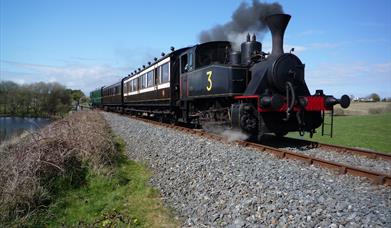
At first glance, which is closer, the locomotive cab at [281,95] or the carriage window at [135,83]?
the locomotive cab at [281,95]

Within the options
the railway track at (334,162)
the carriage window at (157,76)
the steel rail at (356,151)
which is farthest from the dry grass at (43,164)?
the carriage window at (157,76)

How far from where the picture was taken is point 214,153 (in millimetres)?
8609

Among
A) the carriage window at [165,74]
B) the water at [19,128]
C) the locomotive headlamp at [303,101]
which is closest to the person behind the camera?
the locomotive headlamp at [303,101]

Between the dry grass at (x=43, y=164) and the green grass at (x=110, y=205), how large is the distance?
0.29m

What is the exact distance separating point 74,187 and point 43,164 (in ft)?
2.42

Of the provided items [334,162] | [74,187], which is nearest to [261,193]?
[334,162]

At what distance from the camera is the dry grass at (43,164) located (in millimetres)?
5457

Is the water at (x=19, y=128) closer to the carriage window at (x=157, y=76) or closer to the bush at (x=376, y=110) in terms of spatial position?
the carriage window at (x=157, y=76)

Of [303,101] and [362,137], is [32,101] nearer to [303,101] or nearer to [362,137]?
[362,137]

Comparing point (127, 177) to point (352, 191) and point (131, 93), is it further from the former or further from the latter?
point (131, 93)

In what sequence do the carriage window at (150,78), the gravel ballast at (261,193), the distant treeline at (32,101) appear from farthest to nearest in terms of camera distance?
the distant treeline at (32,101) < the carriage window at (150,78) < the gravel ballast at (261,193)

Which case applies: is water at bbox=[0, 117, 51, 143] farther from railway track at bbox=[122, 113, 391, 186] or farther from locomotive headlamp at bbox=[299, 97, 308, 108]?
locomotive headlamp at bbox=[299, 97, 308, 108]

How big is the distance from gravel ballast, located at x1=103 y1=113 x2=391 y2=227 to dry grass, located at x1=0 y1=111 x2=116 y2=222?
1.47m

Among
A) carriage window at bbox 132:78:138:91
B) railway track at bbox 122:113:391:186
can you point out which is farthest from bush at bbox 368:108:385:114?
railway track at bbox 122:113:391:186
